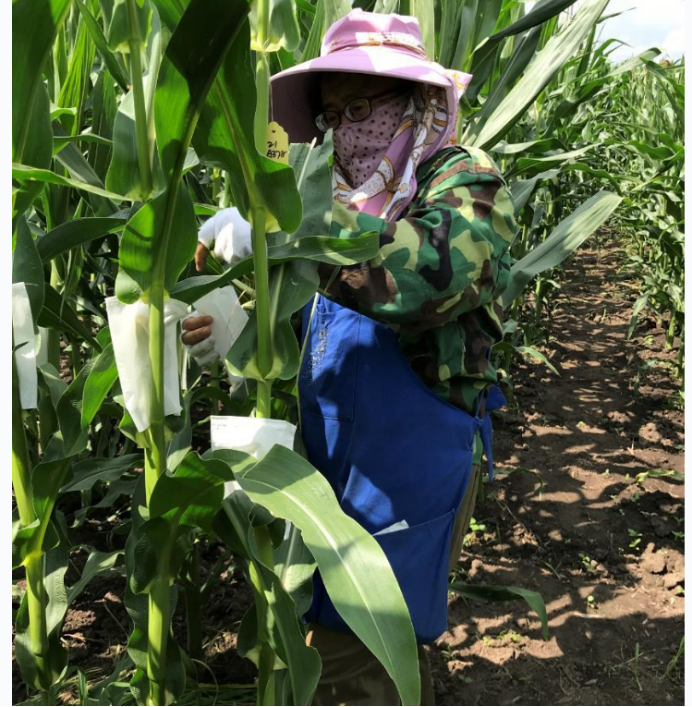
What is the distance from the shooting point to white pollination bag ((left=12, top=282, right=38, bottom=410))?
2.57ft

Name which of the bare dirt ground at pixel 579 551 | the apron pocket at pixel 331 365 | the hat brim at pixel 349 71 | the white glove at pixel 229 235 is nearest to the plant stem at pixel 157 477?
the white glove at pixel 229 235

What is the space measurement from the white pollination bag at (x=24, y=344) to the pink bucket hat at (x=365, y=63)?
50 centimetres

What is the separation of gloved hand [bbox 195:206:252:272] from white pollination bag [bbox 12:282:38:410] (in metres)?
0.26

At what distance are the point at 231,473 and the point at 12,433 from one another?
308 mm

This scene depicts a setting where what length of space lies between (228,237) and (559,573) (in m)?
1.41

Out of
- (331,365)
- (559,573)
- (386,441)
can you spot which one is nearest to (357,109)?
(331,365)

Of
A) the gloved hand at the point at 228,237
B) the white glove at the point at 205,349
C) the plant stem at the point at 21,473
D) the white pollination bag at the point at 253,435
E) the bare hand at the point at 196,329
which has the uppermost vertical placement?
the gloved hand at the point at 228,237

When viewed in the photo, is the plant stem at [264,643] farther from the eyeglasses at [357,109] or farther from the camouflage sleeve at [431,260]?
the eyeglasses at [357,109]

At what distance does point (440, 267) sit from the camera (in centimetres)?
93

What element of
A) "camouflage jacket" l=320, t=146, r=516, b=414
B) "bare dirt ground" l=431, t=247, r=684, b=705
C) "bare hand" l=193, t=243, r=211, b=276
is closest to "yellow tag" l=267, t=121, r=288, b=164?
"camouflage jacket" l=320, t=146, r=516, b=414

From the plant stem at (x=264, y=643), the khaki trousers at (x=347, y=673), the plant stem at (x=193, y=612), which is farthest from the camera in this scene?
the plant stem at (x=193, y=612)

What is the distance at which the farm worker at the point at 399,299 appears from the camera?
95cm

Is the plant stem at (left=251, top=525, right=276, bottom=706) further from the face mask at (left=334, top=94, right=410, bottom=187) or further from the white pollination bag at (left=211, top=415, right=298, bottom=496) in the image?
the face mask at (left=334, top=94, right=410, bottom=187)

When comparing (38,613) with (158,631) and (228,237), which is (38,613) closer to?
(158,631)
